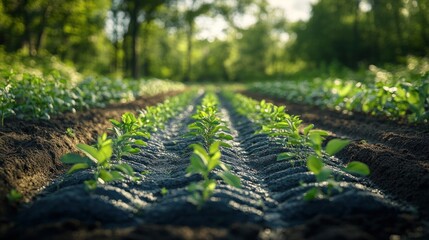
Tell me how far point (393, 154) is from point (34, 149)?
14.6ft

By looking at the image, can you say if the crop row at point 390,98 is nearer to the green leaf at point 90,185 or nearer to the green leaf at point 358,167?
the green leaf at point 358,167

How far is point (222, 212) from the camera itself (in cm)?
302

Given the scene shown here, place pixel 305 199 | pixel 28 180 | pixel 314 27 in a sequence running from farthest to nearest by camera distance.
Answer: pixel 314 27, pixel 28 180, pixel 305 199

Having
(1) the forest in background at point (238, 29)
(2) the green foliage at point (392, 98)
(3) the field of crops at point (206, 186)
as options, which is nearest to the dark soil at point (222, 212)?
(3) the field of crops at point (206, 186)

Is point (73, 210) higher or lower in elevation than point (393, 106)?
lower

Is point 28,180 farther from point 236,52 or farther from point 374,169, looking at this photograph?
point 236,52

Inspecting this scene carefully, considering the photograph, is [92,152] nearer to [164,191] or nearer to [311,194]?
[164,191]

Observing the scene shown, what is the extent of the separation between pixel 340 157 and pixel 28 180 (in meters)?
4.05

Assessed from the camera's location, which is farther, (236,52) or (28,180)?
(236,52)

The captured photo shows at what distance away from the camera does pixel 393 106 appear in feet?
25.1

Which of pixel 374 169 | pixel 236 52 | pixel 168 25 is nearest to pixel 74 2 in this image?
pixel 168 25

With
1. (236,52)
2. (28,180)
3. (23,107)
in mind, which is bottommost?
(28,180)

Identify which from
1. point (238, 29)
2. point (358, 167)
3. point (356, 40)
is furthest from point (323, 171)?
point (238, 29)

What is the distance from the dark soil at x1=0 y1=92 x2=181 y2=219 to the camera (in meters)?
3.65
